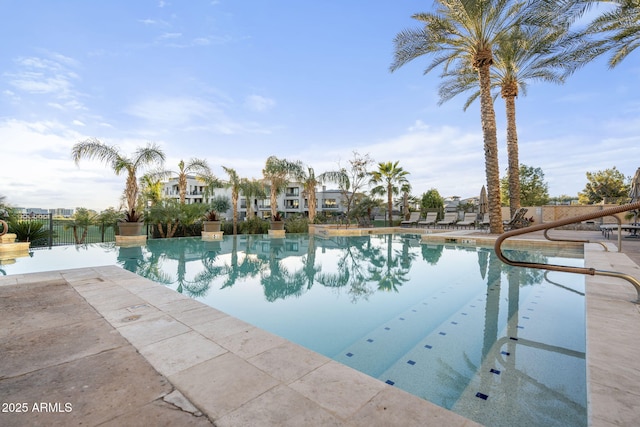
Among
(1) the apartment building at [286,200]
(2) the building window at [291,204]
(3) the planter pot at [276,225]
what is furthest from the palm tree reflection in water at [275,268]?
(2) the building window at [291,204]

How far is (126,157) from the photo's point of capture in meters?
12.8

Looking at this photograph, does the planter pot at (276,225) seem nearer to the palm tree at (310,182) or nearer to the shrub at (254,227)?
the shrub at (254,227)

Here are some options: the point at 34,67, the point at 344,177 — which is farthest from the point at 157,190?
the point at 344,177

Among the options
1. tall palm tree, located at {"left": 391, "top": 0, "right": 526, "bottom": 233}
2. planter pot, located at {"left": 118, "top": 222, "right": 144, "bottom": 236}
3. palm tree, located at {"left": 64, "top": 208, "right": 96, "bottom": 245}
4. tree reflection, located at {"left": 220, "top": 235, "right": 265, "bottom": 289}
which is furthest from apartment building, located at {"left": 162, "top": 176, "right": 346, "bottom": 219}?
tree reflection, located at {"left": 220, "top": 235, "right": 265, "bottom": 289}

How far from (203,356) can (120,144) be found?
45.8 feet

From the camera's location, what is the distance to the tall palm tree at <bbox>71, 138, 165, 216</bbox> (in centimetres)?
1208

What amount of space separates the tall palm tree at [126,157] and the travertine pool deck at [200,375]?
11222mm

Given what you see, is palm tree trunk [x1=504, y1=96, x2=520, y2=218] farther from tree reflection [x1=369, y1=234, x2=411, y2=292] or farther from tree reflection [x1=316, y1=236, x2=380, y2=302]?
tree reflection [x1=369, y1=234, x2=411, y2=292]

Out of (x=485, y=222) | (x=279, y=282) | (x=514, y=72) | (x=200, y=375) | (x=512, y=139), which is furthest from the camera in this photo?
(x=485, y=222)

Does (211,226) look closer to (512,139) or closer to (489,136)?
(489,136)

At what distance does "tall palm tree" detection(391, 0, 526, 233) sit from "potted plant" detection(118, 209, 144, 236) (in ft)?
42.7

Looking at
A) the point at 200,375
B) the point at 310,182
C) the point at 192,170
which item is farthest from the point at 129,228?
the point at 200,375

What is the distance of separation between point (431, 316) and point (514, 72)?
48.5 feet

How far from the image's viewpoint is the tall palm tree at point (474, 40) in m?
10.5
